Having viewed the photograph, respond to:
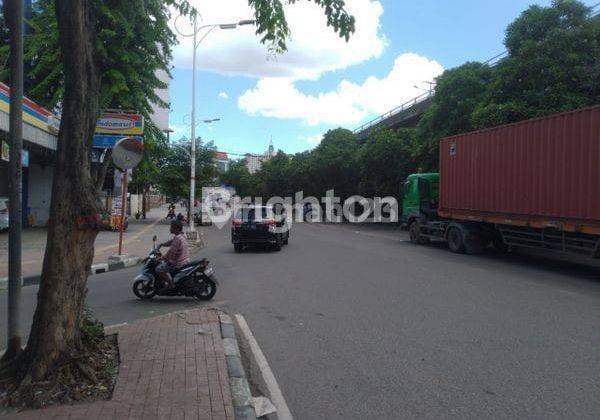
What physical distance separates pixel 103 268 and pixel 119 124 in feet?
18.5

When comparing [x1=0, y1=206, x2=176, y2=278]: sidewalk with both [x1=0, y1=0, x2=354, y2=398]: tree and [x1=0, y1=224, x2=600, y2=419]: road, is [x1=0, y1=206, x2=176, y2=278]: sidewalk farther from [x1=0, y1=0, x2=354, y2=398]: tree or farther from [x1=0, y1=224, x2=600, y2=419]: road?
[x1=0, y1=0, x2=354, y2=398]: tree

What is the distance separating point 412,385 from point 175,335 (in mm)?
2885

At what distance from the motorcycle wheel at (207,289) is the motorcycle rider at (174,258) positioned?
0.47 m

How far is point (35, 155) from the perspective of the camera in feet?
87.1

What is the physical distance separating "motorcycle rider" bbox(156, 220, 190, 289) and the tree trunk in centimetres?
428

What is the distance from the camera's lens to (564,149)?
12422 millimetres

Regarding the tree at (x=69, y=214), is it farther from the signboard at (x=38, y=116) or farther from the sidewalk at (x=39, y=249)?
the signboard at (x=38, y=116)

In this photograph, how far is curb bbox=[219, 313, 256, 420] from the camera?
4273 millimetres

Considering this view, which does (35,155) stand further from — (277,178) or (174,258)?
(277,178)

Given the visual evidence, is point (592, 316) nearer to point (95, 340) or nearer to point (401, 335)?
point (401, 335)

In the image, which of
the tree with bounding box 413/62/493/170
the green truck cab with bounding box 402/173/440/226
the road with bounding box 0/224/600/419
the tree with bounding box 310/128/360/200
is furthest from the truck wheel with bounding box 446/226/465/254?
the tree with bounding box 310/128/360/200

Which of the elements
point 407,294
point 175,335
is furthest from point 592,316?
point 175,335

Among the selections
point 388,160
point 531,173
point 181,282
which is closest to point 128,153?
point 181,282

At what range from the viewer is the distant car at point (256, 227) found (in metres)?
17.7
